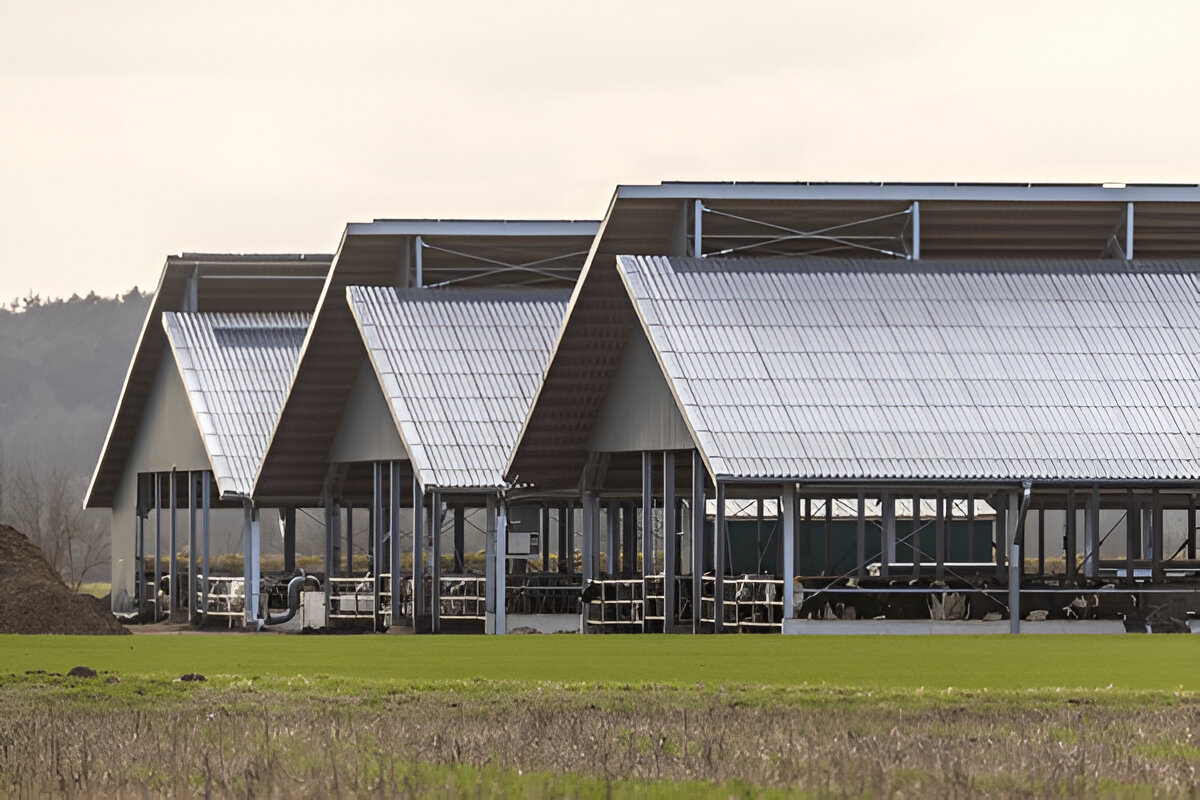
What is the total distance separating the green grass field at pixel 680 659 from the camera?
77.7ft

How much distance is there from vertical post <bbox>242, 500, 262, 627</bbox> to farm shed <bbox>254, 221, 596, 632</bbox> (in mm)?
1264

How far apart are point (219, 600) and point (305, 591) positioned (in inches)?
164

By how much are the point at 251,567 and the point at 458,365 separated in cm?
938

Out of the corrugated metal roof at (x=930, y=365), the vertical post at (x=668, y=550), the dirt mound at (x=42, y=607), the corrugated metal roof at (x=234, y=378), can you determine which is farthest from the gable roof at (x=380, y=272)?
the vertical post at (x=668, y=550)

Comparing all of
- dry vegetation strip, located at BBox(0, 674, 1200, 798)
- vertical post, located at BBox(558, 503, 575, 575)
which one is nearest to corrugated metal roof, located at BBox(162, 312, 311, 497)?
vertical post, located at BBox(558, 503, 575, 575)

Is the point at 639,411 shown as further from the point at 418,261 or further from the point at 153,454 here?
the point at 153,454

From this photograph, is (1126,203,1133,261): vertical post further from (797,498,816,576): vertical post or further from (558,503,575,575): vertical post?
(797,498,816,576): vertical post

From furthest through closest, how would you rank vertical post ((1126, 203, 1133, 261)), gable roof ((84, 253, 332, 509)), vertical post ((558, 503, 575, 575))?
vertical post ((558, 503, 575, 575))
gable roof ((84, 253, 332, 509))
vertical post ((1126, 203, 1133, 261))

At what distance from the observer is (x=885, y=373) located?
128 feet

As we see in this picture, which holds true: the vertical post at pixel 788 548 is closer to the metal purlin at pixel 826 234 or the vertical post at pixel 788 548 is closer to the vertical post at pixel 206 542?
the metal purlin at pixel 826 234

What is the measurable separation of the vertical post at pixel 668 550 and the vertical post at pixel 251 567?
45.2ft

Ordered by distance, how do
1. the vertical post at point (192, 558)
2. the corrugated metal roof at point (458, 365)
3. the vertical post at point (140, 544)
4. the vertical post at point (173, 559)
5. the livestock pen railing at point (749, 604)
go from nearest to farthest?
the livestock pen railing at point (749, 604) < the corrugated metal roof at point (458, 365) < the vertical post at point (192, 558) < the vertical post at point (173, 559) < the vertical post at point (140, 544)

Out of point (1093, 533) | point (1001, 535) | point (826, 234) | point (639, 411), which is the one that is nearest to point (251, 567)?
point (639, 411)

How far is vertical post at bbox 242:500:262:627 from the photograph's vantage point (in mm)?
51844
